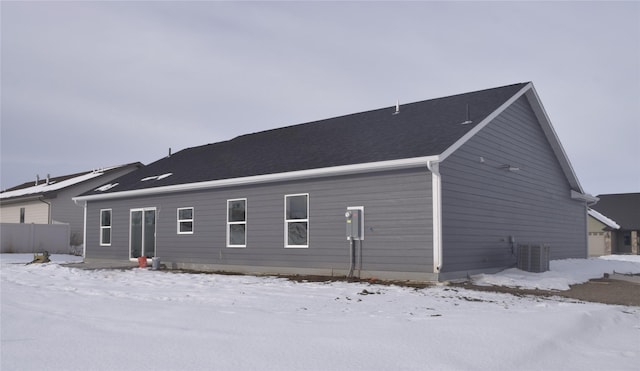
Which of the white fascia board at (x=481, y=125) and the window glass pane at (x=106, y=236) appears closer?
the white fascia board at (x=481, y=125)

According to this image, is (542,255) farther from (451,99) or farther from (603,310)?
(603,310)

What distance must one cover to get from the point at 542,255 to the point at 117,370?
495 inches

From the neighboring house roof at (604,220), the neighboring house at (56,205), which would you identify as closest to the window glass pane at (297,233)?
the neighboring house at (56,205)

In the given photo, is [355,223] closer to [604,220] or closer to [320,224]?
[320,224]

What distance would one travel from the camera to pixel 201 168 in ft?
63.6

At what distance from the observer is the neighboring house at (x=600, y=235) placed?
131ft

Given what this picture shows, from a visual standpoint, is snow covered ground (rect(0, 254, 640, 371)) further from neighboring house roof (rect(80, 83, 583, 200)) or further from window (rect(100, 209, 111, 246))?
window (rect(100, 209, 111, 246))

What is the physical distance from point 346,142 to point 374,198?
118 inches

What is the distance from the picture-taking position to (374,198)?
13.3 metres

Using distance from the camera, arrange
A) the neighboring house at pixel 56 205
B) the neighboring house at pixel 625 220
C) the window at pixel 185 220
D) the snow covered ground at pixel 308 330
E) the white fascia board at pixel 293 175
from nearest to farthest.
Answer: the snow covered ground at pixel 308 330
the white fascia board at pixel 293 175
the window at pixel 185 220
the neighboring house at pixel 56 205
the neighboring house at pixel 625 220

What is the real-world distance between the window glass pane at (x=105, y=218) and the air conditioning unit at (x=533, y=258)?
14.6 m

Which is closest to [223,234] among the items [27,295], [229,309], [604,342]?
[27,295]

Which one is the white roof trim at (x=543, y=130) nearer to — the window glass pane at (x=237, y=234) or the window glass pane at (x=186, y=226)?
the window glass pane at (x=237, y=234)

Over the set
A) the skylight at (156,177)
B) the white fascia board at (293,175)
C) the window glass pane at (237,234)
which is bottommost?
the window glass pane at (237,234)
